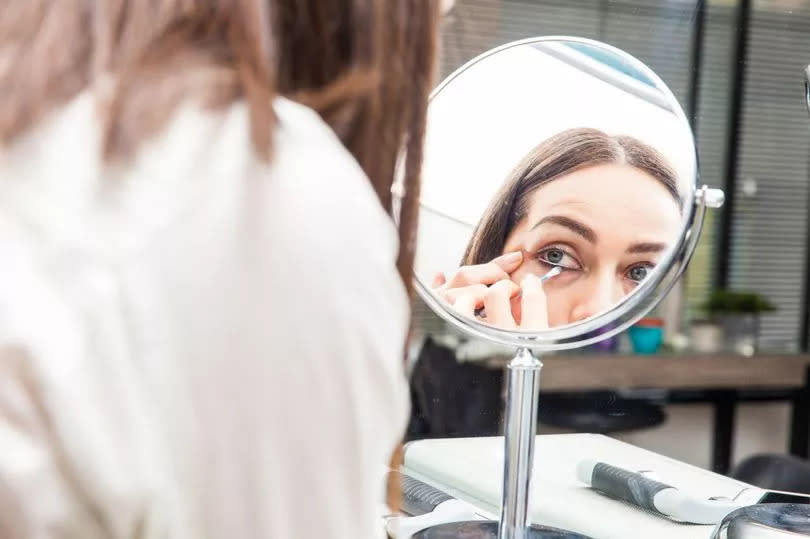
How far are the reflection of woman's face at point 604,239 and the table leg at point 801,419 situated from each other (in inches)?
88.1

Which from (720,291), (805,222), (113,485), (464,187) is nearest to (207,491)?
(113,485)

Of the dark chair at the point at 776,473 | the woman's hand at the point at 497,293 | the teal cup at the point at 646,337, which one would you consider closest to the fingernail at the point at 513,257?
the woman's hand at the point at 497,293

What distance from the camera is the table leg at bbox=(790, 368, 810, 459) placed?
2695 mm

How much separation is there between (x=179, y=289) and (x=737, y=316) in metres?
2.51

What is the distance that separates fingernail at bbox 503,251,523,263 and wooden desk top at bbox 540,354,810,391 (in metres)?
1.26

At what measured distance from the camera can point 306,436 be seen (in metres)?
0.37

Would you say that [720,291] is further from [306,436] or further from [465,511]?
[306,436]

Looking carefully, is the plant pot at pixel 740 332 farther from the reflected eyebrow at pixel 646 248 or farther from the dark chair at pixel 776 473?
the reflected eyebrow at pixel 646 248

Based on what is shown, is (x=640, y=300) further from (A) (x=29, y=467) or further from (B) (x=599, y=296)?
(A) (x=29, y=467)

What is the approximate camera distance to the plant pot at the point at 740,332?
261 centimetres

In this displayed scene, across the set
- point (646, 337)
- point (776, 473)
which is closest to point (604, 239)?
point (776, 473)

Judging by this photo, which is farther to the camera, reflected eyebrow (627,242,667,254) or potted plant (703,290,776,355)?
potted plant (703,290,776,355)

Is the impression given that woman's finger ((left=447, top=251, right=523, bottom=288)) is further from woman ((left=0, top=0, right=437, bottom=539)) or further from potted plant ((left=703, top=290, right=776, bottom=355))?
→ potted plant ((left=703, top=290, right=776, bottom=355))

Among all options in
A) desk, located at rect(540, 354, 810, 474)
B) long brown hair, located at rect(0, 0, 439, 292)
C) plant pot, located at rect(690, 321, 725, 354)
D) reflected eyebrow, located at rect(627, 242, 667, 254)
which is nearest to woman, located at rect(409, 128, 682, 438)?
reflected eyebrow, located at rect(627, 242, 667, 254)
